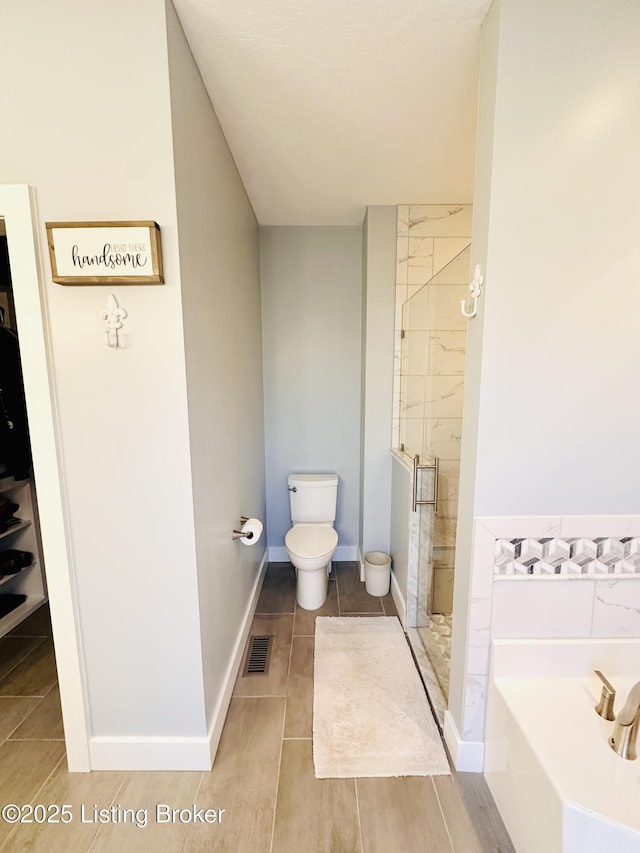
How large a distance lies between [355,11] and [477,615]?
196 centimetres

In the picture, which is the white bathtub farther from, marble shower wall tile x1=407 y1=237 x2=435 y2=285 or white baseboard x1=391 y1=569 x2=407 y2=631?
marble shower wall tile x1=407 y1=237 x2=435 y2=285

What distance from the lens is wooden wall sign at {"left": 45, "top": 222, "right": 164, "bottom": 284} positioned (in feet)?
3.46

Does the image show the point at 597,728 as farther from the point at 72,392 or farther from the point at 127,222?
the point at 127,222

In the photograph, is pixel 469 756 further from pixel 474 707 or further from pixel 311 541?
pixel 311 541

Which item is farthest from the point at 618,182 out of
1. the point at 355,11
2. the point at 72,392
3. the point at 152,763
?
the point at 152,763

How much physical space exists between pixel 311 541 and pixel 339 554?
68cm

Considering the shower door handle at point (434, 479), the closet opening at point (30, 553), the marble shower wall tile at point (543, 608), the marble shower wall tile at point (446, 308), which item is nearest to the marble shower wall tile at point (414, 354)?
the marble shower wall tile at point (446, 308)

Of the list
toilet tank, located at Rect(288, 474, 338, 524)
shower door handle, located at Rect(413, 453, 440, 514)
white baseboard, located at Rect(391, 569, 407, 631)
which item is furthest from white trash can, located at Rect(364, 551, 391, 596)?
shower door handle, located at Rect(413, 453, 440, 514)

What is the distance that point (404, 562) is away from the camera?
2.16m

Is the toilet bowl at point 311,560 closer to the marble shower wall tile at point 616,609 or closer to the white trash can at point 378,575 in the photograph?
the white trash can at point 378,575

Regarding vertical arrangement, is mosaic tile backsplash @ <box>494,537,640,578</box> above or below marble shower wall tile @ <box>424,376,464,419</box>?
below

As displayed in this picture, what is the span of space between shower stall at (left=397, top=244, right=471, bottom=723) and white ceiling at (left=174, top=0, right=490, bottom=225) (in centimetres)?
57

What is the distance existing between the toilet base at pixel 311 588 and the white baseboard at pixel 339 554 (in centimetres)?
59

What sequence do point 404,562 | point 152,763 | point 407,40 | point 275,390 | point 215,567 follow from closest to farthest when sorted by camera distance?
point 407,40 → point 152,763 → point 215,567 → point 404,562 → point 275,390
